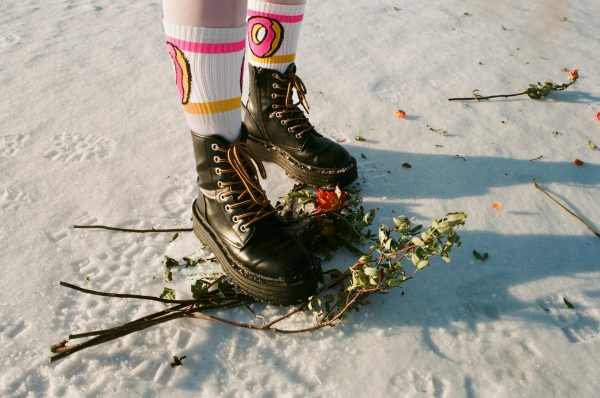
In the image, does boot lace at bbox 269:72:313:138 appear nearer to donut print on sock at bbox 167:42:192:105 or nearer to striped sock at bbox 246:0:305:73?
striped sock at bbox 246:0:305:73

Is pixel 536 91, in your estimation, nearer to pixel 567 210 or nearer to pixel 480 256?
pixel 567 210

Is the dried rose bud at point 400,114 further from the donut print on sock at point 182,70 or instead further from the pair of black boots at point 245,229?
the donut print on sock at point 182,70

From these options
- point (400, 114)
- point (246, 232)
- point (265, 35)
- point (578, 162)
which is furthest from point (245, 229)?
point (578, 162)

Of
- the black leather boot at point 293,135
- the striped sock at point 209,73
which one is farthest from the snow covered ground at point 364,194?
the striped sock at point 209,73

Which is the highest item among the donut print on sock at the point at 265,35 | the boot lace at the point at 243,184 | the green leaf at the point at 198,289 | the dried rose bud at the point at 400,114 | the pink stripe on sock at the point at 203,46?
the pink stripe on sock at the point at 203,46

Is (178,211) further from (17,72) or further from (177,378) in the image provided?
(17,72)

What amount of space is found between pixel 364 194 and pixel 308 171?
0.22 meters

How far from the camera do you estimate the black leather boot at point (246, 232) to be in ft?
3.90

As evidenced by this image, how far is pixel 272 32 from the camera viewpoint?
4.89 ft

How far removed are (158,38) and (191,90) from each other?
1566mm

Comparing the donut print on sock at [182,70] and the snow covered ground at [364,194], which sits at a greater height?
the donut print on sock at [182,70]

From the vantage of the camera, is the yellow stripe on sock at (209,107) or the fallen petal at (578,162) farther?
the fallen petal at (578,162)

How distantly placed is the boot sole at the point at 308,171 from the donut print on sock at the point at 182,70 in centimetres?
48

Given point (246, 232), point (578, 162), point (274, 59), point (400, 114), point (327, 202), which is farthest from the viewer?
point (400, 114)
